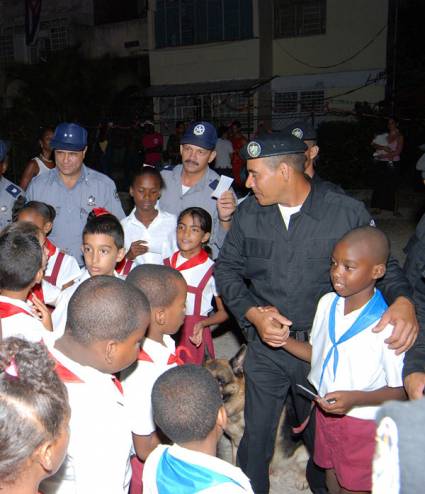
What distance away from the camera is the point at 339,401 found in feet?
9.05

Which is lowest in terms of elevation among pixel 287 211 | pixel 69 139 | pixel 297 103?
pixel 287 211

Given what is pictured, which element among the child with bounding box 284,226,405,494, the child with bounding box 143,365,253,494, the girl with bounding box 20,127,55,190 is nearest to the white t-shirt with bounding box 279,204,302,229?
the child with bounding box 284,226,405,494

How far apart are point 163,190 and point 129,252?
849mm

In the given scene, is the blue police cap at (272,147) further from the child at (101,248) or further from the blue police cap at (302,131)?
the blue police cap at (302,131)

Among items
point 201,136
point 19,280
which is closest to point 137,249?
point 201,136

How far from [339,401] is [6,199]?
3967mm

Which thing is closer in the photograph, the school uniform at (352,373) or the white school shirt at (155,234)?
the school uniform at (352,373)

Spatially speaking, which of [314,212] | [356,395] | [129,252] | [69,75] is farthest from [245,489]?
[69,75]

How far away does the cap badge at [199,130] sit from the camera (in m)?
4.99

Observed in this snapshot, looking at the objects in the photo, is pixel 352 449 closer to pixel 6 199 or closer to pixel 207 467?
pixel 207 467

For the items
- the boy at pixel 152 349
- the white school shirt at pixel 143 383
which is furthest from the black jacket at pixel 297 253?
the white school shirt at pixel 143 383

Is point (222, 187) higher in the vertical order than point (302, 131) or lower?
lower

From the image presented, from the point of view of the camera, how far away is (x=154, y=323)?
293 centimetres

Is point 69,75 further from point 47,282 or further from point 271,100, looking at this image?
point 47,282
